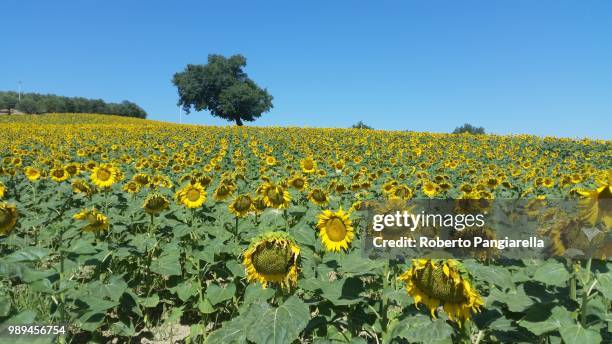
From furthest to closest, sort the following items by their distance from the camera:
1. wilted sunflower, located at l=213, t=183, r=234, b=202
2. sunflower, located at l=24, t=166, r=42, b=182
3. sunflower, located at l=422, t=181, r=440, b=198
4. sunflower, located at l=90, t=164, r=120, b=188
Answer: sunflower, located at l=24, t=166, r=42, b=182 < sunflower, located at l=422, t=181, r=440, b=198 < sunflower, located at l=90, t=164, r=120, b=188 < wilted sunflower, located at l=213, t=183, r=234, b=202

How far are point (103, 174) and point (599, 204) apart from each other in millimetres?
6645

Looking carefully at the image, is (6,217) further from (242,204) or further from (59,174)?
(59,174)

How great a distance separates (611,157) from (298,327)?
75.9ft

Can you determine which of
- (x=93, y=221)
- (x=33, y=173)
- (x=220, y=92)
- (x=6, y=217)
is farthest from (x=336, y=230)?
(x=220, y=92)

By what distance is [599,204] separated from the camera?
211 cm

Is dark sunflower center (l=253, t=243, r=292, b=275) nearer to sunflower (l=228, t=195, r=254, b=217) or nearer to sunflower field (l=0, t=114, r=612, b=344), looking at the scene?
sunflower field (l=0, t=114, r=612, b=344)

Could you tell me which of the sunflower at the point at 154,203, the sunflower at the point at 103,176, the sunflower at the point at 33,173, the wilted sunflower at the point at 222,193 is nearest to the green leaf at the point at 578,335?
the sunflower at the point at 154,203

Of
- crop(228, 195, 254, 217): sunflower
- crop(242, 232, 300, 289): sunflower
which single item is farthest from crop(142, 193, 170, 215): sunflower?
crop(242, 232, 300, 289): sunflower

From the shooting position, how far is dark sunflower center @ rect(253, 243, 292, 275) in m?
2.58

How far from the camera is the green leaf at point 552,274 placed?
216 centimetres

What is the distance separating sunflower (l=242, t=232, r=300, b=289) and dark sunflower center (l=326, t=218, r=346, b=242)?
38.9 inches

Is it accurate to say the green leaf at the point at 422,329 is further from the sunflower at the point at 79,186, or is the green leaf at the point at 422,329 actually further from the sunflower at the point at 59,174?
the sunflower at the point at 59,174

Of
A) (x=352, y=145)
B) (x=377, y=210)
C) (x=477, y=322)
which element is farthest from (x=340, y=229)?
(x=352, y=145)

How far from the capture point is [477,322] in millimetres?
2695
